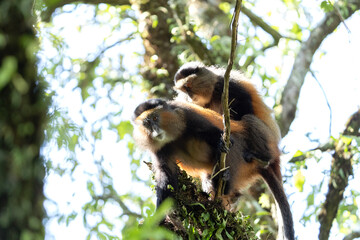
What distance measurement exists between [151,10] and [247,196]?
355 cm

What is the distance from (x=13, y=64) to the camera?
175 centimetres

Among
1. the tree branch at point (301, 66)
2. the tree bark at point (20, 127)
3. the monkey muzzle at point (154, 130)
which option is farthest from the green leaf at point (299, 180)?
the tree bark at point (20, 127)

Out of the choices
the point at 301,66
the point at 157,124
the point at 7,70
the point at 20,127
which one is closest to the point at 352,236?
the point at 301,66

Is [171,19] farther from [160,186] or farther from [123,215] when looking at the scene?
[160,186]

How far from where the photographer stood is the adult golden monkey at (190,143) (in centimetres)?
496

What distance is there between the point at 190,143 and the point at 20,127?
11.2 feet

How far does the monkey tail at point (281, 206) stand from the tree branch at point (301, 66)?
1936mm

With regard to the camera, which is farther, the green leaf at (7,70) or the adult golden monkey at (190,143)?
the adult golden monkey at (190,143)

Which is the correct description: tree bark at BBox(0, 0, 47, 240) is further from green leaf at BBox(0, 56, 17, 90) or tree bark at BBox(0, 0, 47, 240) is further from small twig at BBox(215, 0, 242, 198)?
small twig at BBox(215, 0, 242, 198)

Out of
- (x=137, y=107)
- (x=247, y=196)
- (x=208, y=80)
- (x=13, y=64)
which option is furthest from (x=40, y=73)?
(x=247, y=196)

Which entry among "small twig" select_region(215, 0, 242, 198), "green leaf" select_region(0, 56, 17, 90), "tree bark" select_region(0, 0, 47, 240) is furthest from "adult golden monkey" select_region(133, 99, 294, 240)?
"green leaf" select_region(0, 56, 17, 90)

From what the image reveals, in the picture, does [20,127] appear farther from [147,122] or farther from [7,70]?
[147,122]

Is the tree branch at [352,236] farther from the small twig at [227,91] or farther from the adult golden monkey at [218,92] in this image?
the small twig at [227,91]

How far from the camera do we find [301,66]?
769cm
